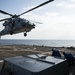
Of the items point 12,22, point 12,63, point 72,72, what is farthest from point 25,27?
point 12,63

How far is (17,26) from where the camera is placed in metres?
19.7

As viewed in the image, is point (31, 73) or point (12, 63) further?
point (12, 63)

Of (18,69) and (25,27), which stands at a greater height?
(25,27)

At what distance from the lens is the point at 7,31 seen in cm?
2136

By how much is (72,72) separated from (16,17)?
36.6ft

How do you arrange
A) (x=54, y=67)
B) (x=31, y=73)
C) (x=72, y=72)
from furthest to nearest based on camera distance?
(x=72, y=72) < (x=54, y=67) < (x=31, y=73)

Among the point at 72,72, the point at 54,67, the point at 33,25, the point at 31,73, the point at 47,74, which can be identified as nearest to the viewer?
the point at 31,73

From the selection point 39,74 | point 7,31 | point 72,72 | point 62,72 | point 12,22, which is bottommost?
point 72,72

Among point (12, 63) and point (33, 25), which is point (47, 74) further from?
point (33, 25)

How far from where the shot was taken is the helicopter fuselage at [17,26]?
19.0 metres

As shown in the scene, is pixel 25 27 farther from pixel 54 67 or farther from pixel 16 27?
pixel 54 67

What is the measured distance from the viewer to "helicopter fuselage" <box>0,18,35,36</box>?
62.3ft

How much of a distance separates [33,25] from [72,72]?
9069 mm

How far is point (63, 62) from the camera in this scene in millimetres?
9703
